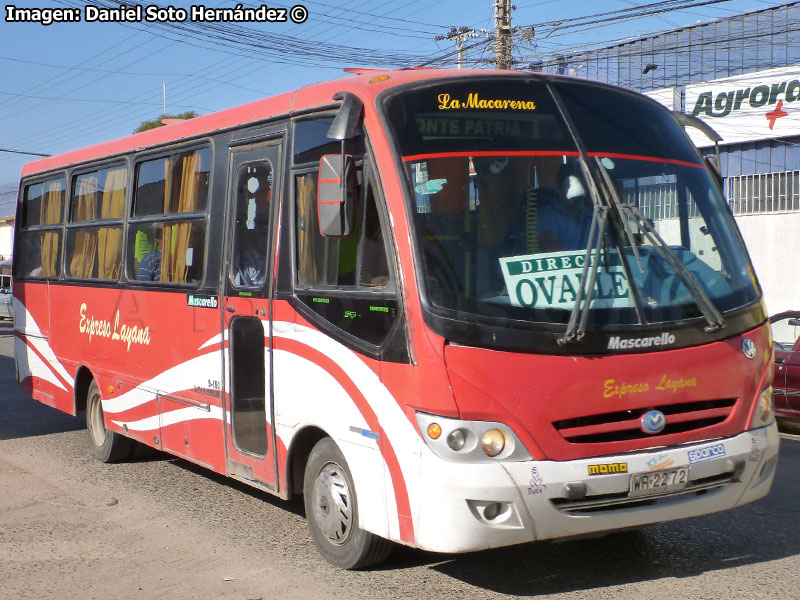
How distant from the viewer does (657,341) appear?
515 cm

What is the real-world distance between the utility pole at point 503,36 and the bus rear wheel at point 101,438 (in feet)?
50.6

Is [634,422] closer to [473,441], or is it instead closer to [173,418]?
[473,441]

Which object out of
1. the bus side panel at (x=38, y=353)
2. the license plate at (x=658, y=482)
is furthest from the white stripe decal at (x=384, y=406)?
the bus side panel at (x=38, y=353)

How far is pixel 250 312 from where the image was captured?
6.70 m

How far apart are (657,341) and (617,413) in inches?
17.5

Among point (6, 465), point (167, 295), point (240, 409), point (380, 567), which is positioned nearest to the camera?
point (380, 567)

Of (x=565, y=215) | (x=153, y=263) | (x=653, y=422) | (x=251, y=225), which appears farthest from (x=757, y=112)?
(x=653, y=422)

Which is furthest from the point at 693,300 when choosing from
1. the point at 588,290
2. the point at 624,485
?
the point at 624,485

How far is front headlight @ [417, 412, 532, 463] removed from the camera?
477 cm

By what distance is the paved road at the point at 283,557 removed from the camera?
539 centimetres

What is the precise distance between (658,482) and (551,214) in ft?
4.93

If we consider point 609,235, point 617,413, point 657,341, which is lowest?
point 617,413

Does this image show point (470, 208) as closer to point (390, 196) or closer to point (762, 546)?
point (390, 196)

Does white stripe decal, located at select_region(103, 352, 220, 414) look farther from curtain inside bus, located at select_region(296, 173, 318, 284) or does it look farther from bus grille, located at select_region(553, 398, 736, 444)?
bus grille, located at select_region(553, 398, 736, 444)
